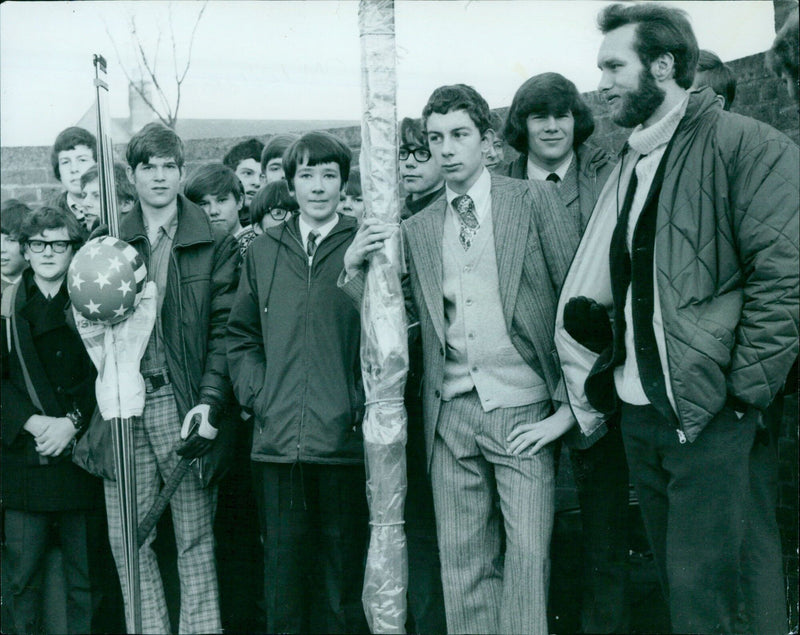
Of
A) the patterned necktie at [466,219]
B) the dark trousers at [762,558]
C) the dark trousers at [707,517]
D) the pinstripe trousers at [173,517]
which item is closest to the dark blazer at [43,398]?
the pinstripe trousers at [173,517]

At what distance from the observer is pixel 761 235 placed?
2.54 m

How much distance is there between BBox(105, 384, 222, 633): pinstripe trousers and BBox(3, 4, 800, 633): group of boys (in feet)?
0.04

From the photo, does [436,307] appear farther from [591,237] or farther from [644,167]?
[644,167]

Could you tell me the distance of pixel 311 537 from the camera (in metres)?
3.41

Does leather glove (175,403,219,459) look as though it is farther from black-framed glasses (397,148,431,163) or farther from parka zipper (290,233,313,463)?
black-framed glasses (397,148,431,163)

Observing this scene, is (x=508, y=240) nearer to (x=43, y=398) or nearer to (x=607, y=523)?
(x=607, y=523)

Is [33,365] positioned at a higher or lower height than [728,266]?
lower

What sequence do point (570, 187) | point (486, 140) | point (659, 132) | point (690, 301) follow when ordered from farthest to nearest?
point (570, 187) → point (486, 140) → point (659, 132) → point (690, 301)

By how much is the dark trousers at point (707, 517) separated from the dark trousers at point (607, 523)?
1.94 ft

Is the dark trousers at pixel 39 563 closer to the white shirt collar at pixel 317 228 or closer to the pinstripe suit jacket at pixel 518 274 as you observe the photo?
the white shirt collar at pixel 317 228

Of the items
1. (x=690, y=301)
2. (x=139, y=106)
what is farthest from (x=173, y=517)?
(x=139, y=106)

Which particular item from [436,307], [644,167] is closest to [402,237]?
[436,307]

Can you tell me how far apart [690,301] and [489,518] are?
1.00 m

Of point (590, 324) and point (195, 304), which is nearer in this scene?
point (590, 324)
